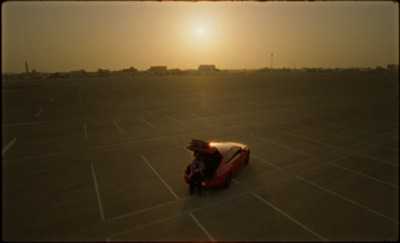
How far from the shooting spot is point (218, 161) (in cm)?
880

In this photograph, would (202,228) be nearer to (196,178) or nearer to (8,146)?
(196,178)

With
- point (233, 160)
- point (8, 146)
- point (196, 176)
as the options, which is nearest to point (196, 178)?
point (196, 176)

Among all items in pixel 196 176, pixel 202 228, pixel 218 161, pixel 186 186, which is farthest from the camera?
pixel 218 161

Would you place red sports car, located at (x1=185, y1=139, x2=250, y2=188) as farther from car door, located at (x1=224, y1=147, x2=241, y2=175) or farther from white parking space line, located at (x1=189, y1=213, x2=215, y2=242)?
white parking space line, located at (x1=189, y1=213, x2=215, y2=242)

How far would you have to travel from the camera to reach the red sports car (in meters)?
8.13

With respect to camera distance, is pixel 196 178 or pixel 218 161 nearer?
pixel 196 178

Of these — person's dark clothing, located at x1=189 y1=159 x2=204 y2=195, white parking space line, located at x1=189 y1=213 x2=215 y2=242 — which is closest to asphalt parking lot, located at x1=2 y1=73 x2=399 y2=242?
white parking space line, located at x1=189 y1=213 x2=215 y2=242

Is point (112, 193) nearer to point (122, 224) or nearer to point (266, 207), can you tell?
point (122, 224)

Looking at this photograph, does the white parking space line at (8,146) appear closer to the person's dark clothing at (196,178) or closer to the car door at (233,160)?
the person's dark clothing at (196,178)

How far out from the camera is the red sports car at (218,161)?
26.7ft

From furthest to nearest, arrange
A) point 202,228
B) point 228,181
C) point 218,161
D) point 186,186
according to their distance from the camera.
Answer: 1. point 218,161
2. point 186,186
3. point 228,181
4. point 202,228

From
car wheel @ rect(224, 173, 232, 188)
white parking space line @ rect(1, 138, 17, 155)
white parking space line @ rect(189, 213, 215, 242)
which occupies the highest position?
white parking space line @ rect(1, 138, 17, 155)

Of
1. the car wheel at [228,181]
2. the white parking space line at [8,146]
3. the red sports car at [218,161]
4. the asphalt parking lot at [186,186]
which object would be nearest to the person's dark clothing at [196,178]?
the red sports car at [218,161]

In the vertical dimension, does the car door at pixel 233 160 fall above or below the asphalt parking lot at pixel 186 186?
above
